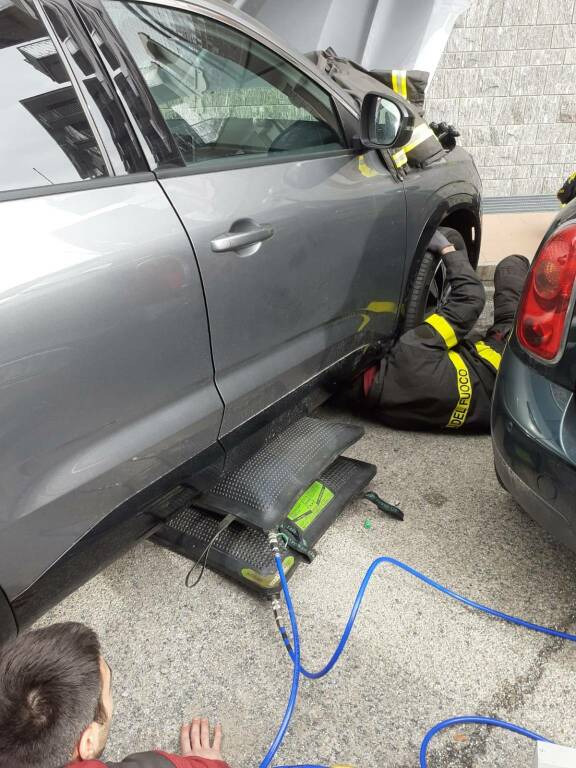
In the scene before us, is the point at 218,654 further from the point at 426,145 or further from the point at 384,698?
the point at 426,145

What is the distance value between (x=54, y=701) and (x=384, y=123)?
6.99 ft

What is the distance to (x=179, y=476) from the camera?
5.86 ft

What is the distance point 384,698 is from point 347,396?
1.45m

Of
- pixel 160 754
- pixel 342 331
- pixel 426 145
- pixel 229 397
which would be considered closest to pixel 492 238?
pixel 426 145

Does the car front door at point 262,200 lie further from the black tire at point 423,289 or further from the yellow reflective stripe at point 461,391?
the yellow reflective stripe at point 461,391

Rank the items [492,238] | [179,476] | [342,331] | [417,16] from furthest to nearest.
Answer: [417,16], [492,238], [342,331], [179,476]

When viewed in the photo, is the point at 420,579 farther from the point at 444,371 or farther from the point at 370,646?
the point at 444,371

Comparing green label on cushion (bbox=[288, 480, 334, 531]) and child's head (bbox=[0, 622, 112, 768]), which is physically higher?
Answer: child's head (bbox=[0, 622, 112, 768])

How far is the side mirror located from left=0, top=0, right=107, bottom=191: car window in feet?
3.75

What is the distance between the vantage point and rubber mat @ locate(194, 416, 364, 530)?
6.61 feet

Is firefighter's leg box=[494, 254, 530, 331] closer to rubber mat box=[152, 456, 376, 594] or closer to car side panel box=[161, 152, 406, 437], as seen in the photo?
car side panel box=[161, 152, 406, 437]

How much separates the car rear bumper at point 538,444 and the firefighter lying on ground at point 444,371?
2.80 feet

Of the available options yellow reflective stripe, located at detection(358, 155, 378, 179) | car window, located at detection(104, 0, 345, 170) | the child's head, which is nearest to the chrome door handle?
car window, located at detection(104, 0, 345, 170)

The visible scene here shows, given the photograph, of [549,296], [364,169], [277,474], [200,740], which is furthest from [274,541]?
[364,169]
